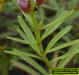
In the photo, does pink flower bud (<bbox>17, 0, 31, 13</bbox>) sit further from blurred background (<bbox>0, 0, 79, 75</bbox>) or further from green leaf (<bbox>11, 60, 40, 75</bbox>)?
green leaf (<bbox>11, 60, 40, 75</bbox>)

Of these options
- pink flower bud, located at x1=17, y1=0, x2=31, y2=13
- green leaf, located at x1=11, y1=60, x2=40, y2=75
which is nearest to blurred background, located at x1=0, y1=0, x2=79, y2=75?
green leaf, located at x1=11, y1=60, x2=40, y2=75

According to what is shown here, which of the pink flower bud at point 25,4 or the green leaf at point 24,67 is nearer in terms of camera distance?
the pink flower bud at point 25,4

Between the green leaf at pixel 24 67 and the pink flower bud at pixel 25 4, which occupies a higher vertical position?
the pink flower bud at pixel 25 4

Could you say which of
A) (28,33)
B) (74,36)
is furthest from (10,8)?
(28,33)

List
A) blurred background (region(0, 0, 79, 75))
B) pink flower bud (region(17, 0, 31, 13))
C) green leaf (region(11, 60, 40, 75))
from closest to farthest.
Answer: pink flower bud (region(17, 0, 31, 13)), green leaf (region(11, 60, 40, 75)), blurred background (region(0, 0, 79, 75))

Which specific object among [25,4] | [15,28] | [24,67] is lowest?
[24,67]

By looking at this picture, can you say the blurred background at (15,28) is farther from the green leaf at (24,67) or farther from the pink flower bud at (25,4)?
the pink flower bud at (25,4)

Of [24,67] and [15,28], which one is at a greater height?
[15,28]

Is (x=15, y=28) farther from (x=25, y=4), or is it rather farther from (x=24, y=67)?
(x=25, y=4)

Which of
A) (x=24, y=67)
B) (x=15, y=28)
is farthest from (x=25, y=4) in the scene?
(x=15, y=28)

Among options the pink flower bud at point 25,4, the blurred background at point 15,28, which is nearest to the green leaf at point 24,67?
the blurred background at point 15,28

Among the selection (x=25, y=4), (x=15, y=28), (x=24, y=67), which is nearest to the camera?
(x=25, y=4)

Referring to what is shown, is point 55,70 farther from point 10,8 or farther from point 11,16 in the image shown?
point 11,16
